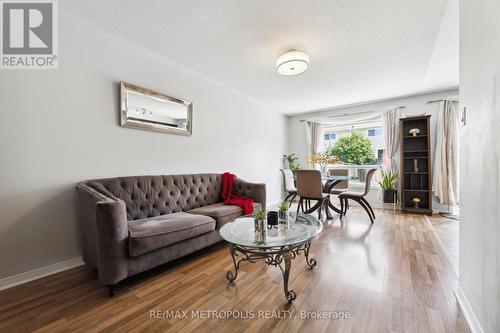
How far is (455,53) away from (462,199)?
2.39 meters

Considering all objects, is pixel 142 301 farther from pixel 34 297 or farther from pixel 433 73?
pixel 433 73

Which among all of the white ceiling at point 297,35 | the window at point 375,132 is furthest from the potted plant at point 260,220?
the window at point 375,132

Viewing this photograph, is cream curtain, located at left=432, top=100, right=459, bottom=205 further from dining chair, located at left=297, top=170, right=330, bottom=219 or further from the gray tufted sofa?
the gray tufted sofa

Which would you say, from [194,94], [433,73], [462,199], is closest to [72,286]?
[194,94]

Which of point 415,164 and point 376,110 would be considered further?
point 376,110

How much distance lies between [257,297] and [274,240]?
438 mm

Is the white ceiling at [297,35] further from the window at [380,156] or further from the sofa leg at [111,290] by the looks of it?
the sofa leg at [111,290]

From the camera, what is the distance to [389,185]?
14.3 feet

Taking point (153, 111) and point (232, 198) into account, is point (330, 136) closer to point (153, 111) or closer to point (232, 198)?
point (232, 198)

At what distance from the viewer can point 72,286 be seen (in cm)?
170

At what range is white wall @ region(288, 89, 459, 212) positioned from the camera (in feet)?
13.8

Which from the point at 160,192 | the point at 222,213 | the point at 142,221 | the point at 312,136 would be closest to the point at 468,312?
the point at 222,213

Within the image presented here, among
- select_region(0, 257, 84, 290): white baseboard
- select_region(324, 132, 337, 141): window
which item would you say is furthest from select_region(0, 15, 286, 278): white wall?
select_region(324, 132, 337, 141): window

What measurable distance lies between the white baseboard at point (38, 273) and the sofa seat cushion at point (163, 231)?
0.73m
